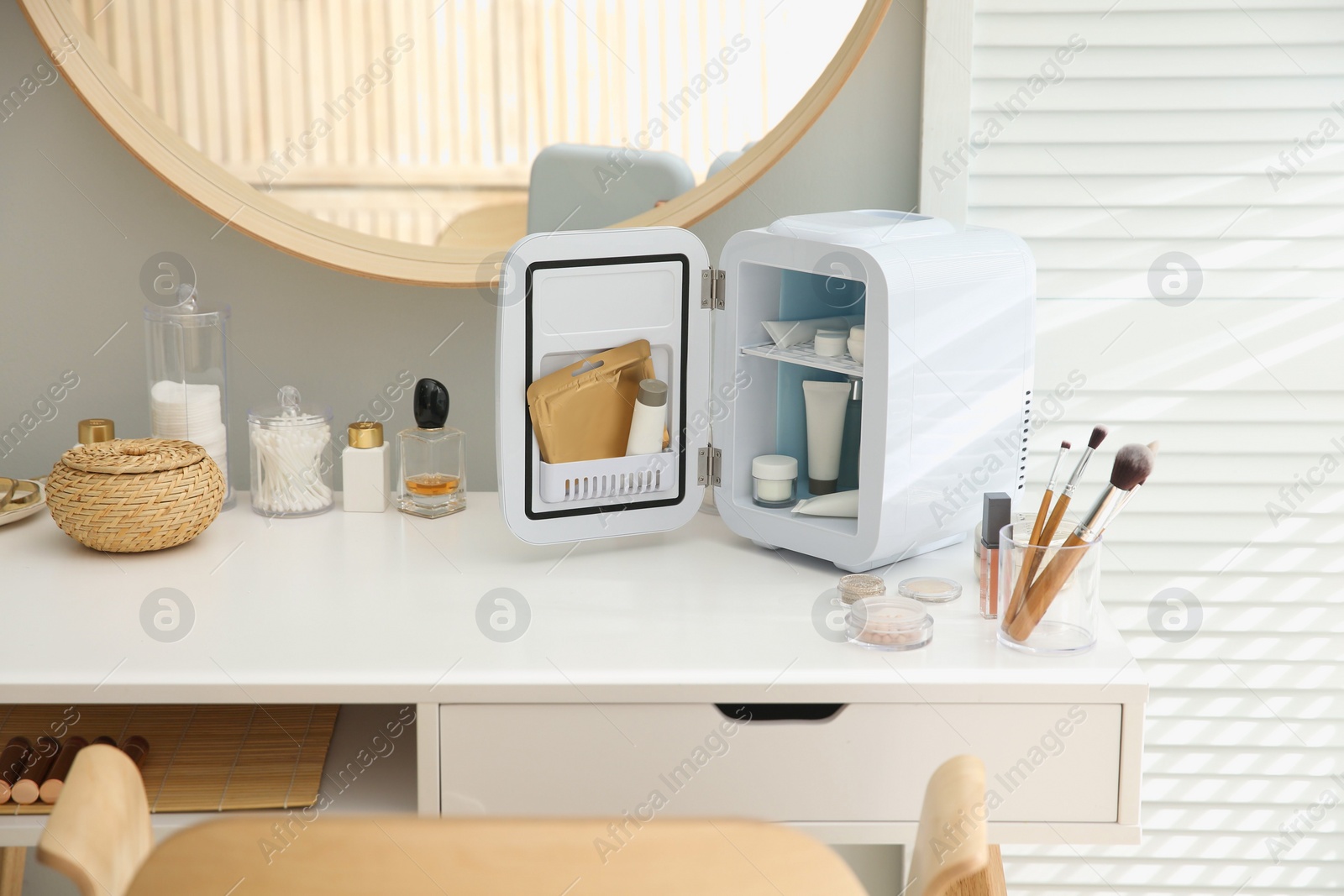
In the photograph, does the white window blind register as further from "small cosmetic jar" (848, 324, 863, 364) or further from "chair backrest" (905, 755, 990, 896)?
"chair backrest" (905, 755, 990, 896)

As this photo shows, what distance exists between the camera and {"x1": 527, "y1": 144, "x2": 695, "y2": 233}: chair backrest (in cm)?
129

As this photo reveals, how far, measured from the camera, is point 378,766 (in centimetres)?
100

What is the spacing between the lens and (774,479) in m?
1.13

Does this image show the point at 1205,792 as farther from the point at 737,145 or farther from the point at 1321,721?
the point at 737,145

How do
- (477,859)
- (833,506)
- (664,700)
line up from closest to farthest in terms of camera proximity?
(477,859)
(664,700)
(833,506)

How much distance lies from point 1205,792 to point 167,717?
1179 mm

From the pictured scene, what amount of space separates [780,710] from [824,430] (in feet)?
0.91

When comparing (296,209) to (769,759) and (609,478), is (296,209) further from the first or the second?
(769,759)

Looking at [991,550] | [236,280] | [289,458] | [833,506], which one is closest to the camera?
[991,550]

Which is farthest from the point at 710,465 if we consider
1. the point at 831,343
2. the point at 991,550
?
the point at 991,550

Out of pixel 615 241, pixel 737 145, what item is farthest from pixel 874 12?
pixel 615 241

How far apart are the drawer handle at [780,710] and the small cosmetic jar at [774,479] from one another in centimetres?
20

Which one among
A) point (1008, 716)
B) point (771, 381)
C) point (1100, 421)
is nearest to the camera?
point (1008, 716)

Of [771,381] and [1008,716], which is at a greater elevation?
[771,381]
